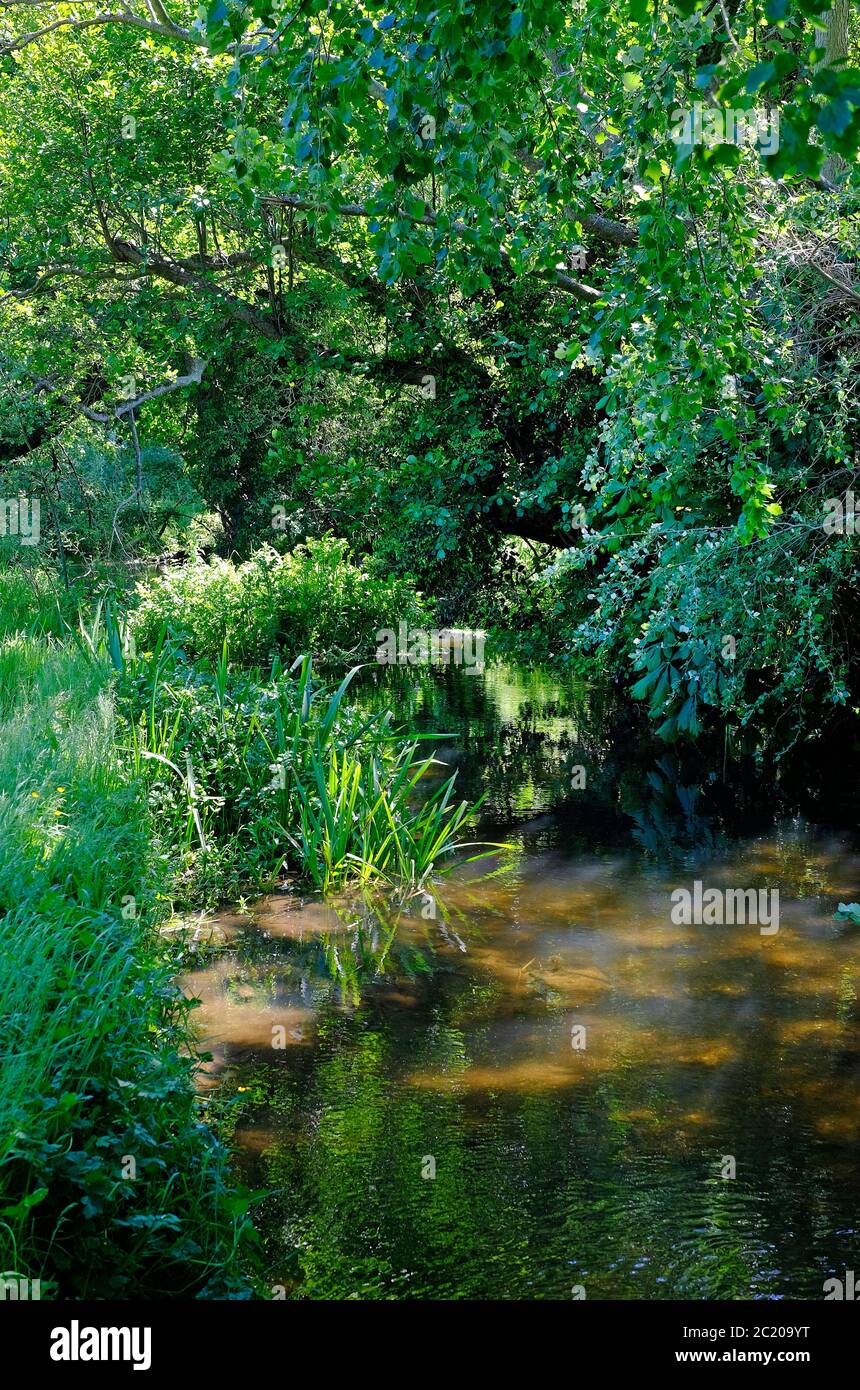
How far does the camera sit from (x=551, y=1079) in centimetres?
505

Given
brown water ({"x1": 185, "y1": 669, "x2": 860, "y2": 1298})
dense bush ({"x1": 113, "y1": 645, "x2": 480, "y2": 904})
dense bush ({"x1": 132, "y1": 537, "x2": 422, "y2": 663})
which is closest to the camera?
A: brown water ({"x1": 185, "y1": 669, "x2": 860, "y2": 1298})

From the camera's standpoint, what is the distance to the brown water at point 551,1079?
3.94 meters

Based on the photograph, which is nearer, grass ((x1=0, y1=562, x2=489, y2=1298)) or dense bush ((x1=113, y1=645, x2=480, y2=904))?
grass ((x1=0, y1=562, x2=489, y2=1298))

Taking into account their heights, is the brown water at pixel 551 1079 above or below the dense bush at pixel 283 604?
below

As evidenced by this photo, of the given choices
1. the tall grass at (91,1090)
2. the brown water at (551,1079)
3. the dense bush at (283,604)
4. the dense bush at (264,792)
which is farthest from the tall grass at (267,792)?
the dense bush at (283,604)

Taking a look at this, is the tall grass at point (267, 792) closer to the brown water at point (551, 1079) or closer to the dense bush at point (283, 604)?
the brown water at point (551, 1079)

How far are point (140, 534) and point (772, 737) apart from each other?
11.0m

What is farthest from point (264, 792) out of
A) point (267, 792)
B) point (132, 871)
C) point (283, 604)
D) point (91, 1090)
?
point (283, 604)

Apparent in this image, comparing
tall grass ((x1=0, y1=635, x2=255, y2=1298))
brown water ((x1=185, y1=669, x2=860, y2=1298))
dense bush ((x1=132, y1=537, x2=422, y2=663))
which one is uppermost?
dense bush ((x1=132, y1=537, x2=422, y2=663))

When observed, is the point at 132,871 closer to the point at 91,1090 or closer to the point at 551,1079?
the point at 551,1079

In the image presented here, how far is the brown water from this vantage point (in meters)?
3.94

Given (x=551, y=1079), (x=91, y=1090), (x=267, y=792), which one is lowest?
(x=551, y=1079)

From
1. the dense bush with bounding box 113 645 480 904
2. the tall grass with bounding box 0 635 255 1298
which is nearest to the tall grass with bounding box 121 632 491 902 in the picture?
the dense bush with bounding box 113 645 480 904

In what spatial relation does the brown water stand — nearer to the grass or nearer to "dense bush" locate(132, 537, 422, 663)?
the grass
